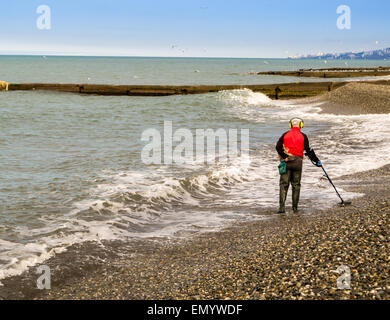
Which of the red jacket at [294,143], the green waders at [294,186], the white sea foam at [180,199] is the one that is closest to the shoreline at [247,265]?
the white sea foam at [180,199]

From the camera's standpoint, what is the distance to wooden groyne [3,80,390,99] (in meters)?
39.2

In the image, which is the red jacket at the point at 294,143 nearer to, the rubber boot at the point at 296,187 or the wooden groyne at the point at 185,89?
the rubber boot at the point at 296,187

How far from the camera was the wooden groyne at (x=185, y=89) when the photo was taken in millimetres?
39188

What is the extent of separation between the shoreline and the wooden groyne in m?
32.4

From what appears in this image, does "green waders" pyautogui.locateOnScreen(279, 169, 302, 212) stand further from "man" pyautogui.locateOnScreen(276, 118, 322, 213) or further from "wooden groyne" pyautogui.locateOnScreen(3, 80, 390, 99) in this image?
"wooden groyne" pyautogui.locateOnScreen(3, 80, 390, 99)

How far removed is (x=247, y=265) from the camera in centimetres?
597

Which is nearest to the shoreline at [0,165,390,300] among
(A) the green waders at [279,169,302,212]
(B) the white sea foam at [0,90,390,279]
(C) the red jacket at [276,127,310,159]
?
(B) the white sea foam at [0,90,390,279]

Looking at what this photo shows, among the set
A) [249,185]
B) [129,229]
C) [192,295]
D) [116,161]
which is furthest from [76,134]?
[192,295]

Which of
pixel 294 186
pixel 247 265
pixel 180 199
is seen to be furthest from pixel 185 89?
pixel 247 265

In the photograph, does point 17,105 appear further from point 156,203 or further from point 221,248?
point 221,248

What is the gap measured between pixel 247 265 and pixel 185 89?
38485 mm

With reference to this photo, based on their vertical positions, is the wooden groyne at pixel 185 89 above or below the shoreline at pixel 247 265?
above

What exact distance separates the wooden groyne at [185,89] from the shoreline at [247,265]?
106 ft

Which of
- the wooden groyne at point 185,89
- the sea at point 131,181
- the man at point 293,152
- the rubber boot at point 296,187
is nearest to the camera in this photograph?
the sea at point 131,181
